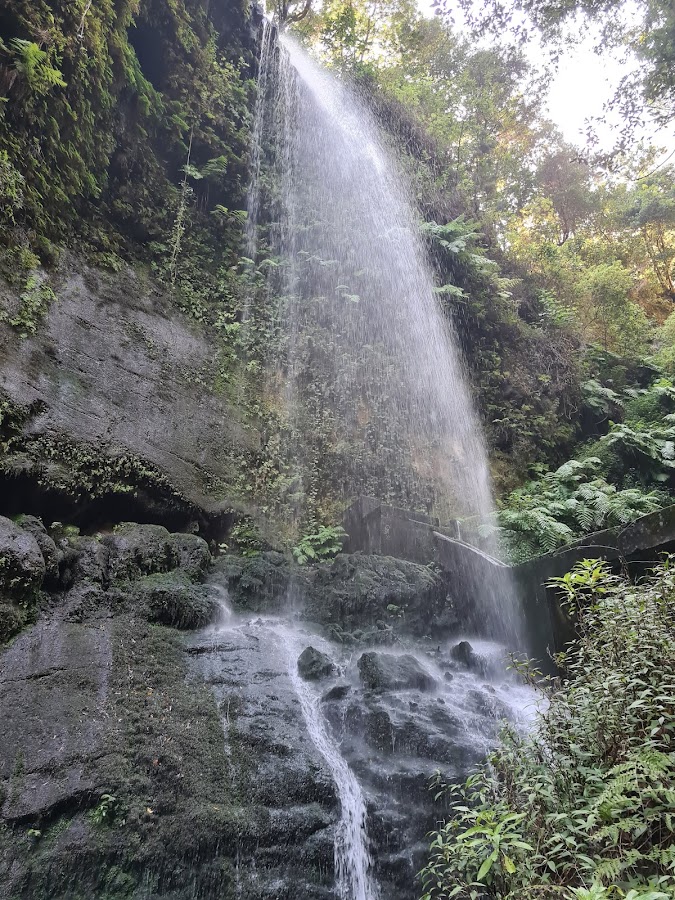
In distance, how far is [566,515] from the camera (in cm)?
777

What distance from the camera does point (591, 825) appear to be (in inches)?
89.5

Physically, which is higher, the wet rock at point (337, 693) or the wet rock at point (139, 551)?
the wet rock at point (139, 551)

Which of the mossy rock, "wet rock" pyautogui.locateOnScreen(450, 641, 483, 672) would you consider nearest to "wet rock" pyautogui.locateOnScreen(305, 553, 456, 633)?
"wet rock" pyautogui.locateOnScreen(450, 641, 483, 672)

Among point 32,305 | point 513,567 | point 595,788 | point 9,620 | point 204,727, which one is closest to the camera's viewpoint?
point 595,788

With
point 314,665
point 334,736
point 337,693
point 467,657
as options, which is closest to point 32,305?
point 314,665

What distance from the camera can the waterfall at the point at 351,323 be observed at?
30.3 feet

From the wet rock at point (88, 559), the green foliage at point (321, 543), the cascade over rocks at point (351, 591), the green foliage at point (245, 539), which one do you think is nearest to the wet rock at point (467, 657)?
the cascade over rocks at point (351, 591)

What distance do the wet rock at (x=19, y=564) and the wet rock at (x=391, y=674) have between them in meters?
3.06

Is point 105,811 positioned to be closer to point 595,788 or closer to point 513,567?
point 595,788

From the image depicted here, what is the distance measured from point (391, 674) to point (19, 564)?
3448mm

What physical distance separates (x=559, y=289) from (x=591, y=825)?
48.2 feet

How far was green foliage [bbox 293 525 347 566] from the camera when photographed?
7.37 m

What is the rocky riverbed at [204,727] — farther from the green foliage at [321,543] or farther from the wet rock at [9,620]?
the green foliage at [321,543]

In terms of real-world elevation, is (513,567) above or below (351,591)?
above
